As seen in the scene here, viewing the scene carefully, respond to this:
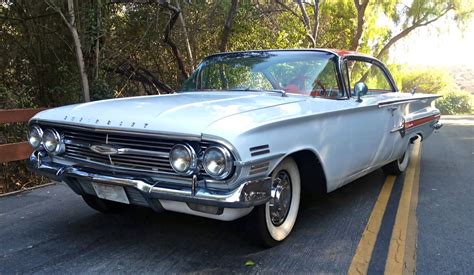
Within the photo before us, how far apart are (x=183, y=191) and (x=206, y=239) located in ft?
3.15

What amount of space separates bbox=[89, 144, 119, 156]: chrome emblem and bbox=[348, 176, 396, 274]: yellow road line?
→ 1929 mm

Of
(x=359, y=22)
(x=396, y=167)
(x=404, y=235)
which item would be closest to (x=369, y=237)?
(x=404, y=235)

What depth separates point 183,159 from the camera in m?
3.23

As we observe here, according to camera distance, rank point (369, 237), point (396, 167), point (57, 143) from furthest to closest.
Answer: point (396, 167), point (369, 237), point (57, 143)

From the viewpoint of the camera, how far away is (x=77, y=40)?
8016 mm

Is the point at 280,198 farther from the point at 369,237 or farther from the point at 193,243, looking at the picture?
the point at 369,237

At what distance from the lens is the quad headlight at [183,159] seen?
10.5ft

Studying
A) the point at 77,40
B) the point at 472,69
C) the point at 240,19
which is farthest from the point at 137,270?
the point at 472,69

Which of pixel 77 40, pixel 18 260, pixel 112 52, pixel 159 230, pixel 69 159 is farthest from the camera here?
pixel 112 52

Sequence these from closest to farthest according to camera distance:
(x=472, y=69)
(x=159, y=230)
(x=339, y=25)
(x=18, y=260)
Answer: (x=18, y=260)
(x=159, y=230)
(x=339, y=25)
(x=472, y=69)

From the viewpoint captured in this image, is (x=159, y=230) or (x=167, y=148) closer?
(x=167, y=148)

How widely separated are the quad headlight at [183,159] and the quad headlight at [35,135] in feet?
4.69

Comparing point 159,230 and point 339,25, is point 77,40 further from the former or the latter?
point 339,25

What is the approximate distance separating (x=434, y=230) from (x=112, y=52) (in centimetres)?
754
